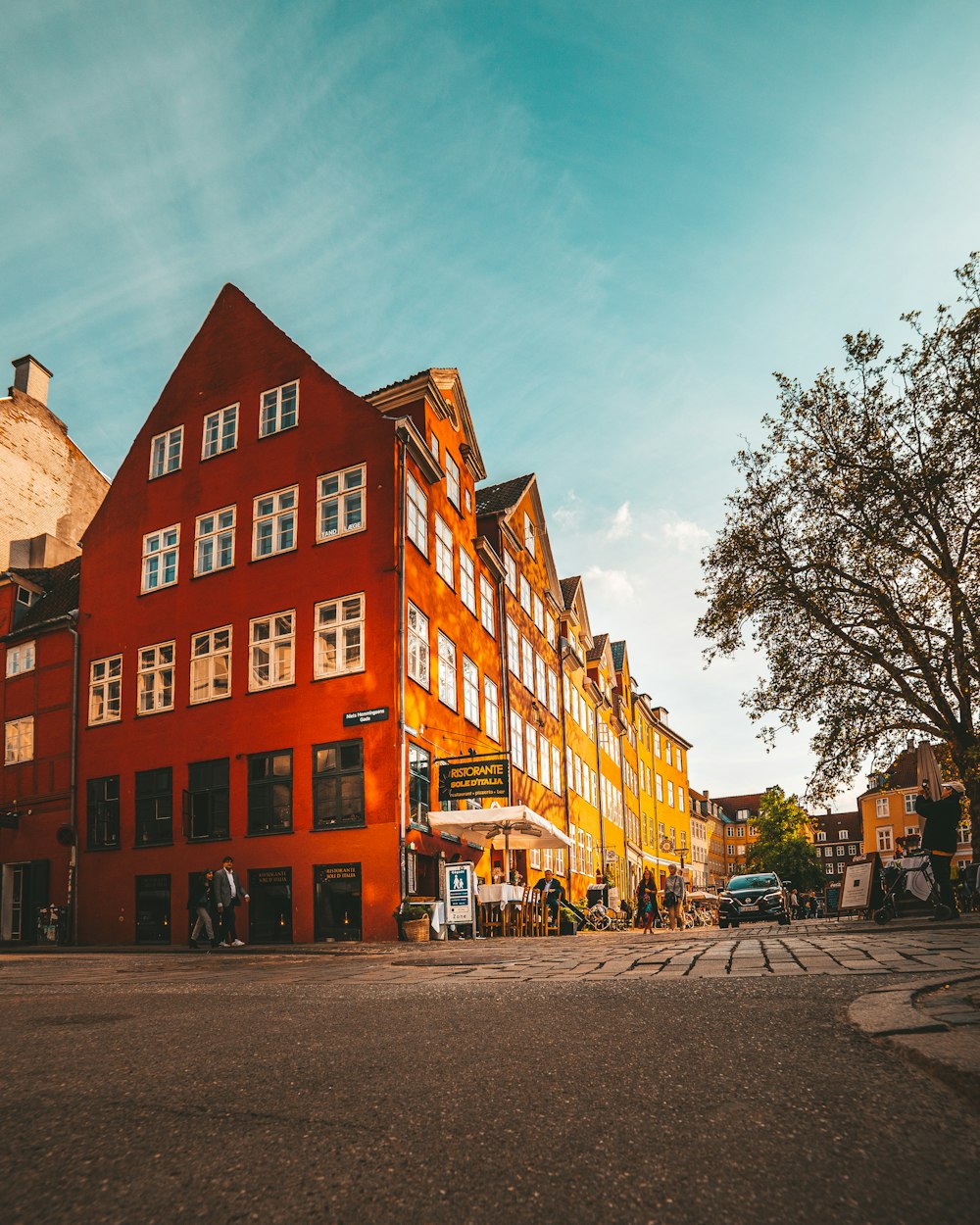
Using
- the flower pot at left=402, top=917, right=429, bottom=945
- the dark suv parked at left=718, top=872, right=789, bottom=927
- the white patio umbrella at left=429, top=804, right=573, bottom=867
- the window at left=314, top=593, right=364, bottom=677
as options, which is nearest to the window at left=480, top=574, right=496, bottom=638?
the window at left=314, top=593, right=364, bottom=677

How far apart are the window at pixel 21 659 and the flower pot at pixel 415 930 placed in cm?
1683

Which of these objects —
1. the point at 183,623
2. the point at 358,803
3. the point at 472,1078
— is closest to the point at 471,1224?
the point at 472,1078

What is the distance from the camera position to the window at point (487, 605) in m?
32.4

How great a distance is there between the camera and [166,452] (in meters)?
29.4

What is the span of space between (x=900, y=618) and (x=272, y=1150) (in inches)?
931

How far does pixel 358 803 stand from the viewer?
73.1 ft

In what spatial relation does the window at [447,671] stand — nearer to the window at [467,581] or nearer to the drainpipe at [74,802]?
the window at [467,581]

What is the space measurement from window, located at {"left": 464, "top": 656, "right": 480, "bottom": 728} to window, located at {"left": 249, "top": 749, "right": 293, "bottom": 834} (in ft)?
20.9

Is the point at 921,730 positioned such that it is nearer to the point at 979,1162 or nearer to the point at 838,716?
the point at 838,716

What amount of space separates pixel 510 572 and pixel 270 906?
1662 cm

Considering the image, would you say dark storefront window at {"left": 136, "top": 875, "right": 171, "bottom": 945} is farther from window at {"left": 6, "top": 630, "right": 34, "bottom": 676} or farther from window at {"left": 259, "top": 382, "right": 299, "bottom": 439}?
window at {"left": 259, "top": 382, "right": 299, "bottom": 439}

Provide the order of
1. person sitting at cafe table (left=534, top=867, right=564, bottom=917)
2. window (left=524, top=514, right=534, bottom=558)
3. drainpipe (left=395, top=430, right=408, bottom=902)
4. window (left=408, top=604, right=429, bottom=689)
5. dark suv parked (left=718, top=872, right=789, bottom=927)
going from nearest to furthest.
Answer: drainpipe (left=395, top=430, right=408, bottom=902), window (left=408, top=604, right=429, bottom=689), person sitting at cafe table (left=534, top=867, right=564, bottom=917), dark suv parked (left=718, top=872, right=789, bottom=927), window (left=524, top=514, right=534, bottom=558)

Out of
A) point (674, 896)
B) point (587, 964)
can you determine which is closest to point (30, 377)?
point (674, 896)

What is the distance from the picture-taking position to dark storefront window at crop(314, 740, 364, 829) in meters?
22.4
